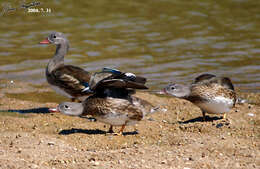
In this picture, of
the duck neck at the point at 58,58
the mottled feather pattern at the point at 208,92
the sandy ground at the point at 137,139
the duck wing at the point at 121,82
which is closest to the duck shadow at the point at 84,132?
the sandy ground at the point at 137,139

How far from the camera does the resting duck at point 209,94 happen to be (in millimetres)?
10406

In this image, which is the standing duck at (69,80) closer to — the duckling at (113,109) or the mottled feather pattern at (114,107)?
the duckling at (113,109)

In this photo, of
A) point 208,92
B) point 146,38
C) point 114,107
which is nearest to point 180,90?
point 208,92

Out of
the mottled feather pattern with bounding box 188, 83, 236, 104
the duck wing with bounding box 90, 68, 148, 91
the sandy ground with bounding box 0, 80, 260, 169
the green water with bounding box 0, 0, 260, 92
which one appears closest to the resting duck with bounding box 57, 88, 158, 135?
the duck wing with bounding box 90, 68, 148, 91

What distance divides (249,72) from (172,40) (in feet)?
13.7

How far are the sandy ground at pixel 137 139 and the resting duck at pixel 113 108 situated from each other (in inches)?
14.0

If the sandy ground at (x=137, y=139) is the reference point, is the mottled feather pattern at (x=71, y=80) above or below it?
above

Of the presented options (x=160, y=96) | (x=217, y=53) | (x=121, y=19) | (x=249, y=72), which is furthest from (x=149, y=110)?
(x=121, y=19)

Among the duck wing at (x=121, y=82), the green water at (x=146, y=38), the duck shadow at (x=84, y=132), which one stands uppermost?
the duck wing at (x=121, y=82)

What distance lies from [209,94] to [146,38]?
9.01 metres

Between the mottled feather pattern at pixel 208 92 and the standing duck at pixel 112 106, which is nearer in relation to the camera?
the standing duck at pixel 112 106

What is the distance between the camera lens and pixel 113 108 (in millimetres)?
9438

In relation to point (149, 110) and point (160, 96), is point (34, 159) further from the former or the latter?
point (160, 96)

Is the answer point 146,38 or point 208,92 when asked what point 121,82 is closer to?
point 208,92
